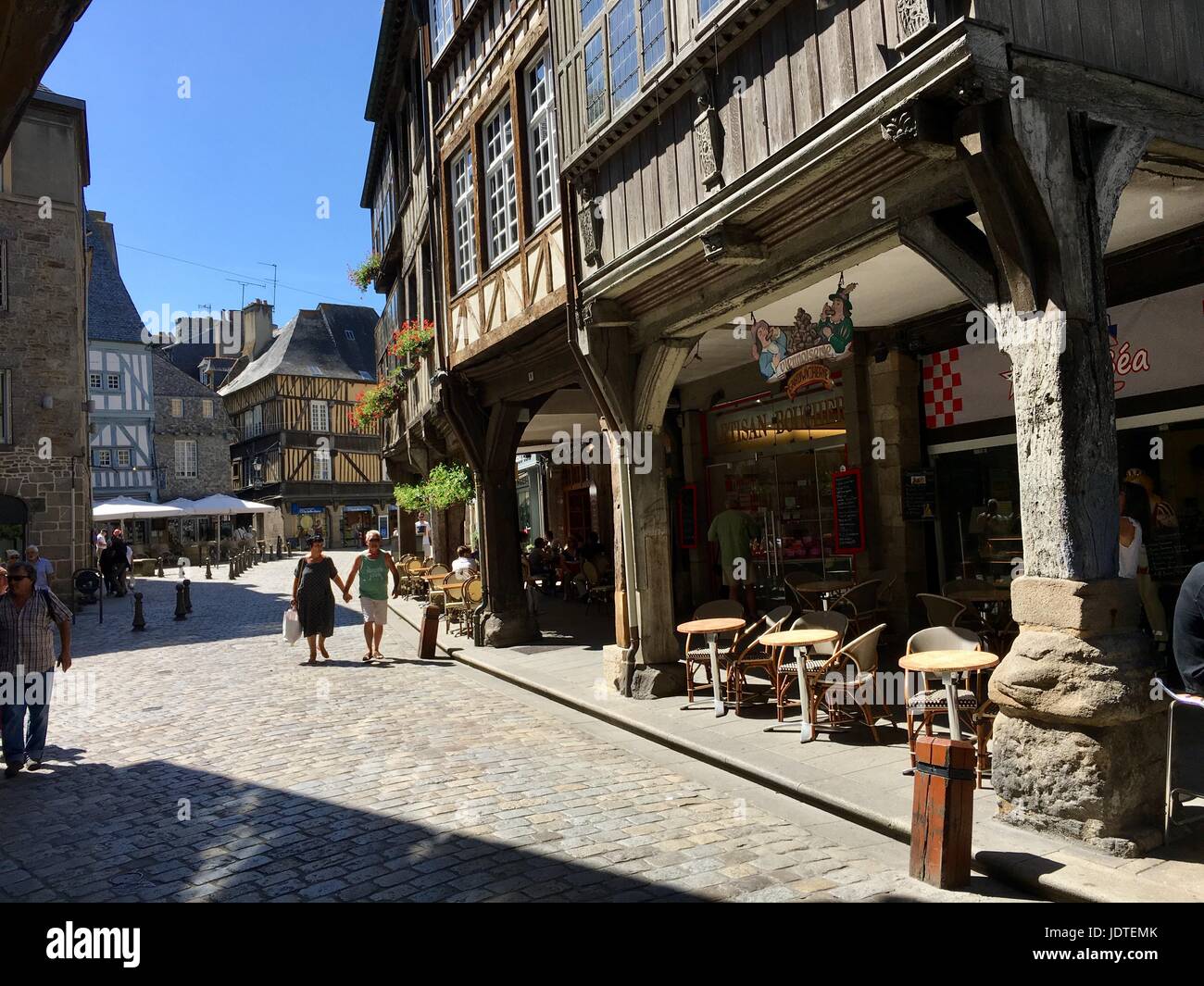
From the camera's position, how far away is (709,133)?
259 inches

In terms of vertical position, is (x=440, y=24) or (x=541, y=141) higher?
(x=440, y=24)

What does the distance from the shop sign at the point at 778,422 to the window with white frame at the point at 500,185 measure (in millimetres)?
4240

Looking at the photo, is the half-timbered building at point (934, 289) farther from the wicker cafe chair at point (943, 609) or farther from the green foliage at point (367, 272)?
the green foliage at point (367, 272)

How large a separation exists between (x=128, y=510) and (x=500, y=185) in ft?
71.2

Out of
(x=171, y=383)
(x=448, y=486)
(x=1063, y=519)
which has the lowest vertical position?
(x=1063, y=519)

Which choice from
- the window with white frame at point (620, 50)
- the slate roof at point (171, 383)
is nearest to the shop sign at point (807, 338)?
the window with white frame at point (620, 50)

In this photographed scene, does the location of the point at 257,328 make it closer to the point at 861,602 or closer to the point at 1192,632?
the point at 861,602

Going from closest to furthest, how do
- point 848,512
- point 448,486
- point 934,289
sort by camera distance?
1. point 934,289
2. point 848,512
3. point 448,486

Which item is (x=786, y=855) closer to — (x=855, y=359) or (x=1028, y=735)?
(x=1028, y=735)

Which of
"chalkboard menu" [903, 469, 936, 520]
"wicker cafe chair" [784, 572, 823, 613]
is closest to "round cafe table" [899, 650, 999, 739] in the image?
"chalkboard menu" [903, 469, 936, 520]

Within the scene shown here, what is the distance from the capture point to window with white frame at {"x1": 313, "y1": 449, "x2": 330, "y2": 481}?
170 feet

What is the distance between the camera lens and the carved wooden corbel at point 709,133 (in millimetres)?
6527

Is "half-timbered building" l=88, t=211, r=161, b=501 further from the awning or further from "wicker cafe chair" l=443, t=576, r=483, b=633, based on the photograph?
"wicker cafe chair" l=443, t=576, r=483, b=633

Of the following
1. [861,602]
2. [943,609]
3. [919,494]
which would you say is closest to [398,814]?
[943,609]
